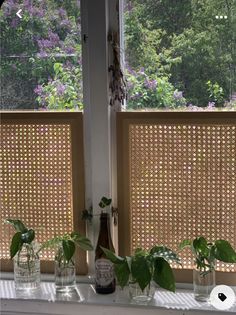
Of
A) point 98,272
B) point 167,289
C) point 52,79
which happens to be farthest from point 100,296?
point 52,79

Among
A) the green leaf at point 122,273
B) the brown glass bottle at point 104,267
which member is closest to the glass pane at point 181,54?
the brown glass bottle at point 104,267

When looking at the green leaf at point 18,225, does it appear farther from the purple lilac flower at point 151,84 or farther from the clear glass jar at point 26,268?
the purple lilac flower at point 151,84

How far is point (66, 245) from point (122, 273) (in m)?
0.21

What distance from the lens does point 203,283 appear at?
5.80 feet

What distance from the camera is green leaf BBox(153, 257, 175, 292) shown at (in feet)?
5.58

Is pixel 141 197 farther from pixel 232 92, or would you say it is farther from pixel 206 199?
pixel 232 92

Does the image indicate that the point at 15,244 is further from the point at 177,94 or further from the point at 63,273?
the point at 177,94

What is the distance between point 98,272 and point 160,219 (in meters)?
0.27

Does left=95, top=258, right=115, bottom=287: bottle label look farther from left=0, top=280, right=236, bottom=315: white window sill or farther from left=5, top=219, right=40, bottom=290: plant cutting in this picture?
left=5, top=219, right=40, bottom=290: plant cutting

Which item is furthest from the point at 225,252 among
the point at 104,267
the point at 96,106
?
the point at 96,106

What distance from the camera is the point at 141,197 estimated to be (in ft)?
6.10

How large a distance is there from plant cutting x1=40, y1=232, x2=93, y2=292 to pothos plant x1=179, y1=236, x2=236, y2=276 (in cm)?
33

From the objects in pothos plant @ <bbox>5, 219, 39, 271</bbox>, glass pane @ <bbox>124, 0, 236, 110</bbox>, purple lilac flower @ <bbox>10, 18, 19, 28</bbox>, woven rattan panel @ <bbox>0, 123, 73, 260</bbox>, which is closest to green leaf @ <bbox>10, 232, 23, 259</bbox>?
pothos plant @ <bbox>5, 219, 39, 271</bbox>

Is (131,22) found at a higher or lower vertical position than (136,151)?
higher
